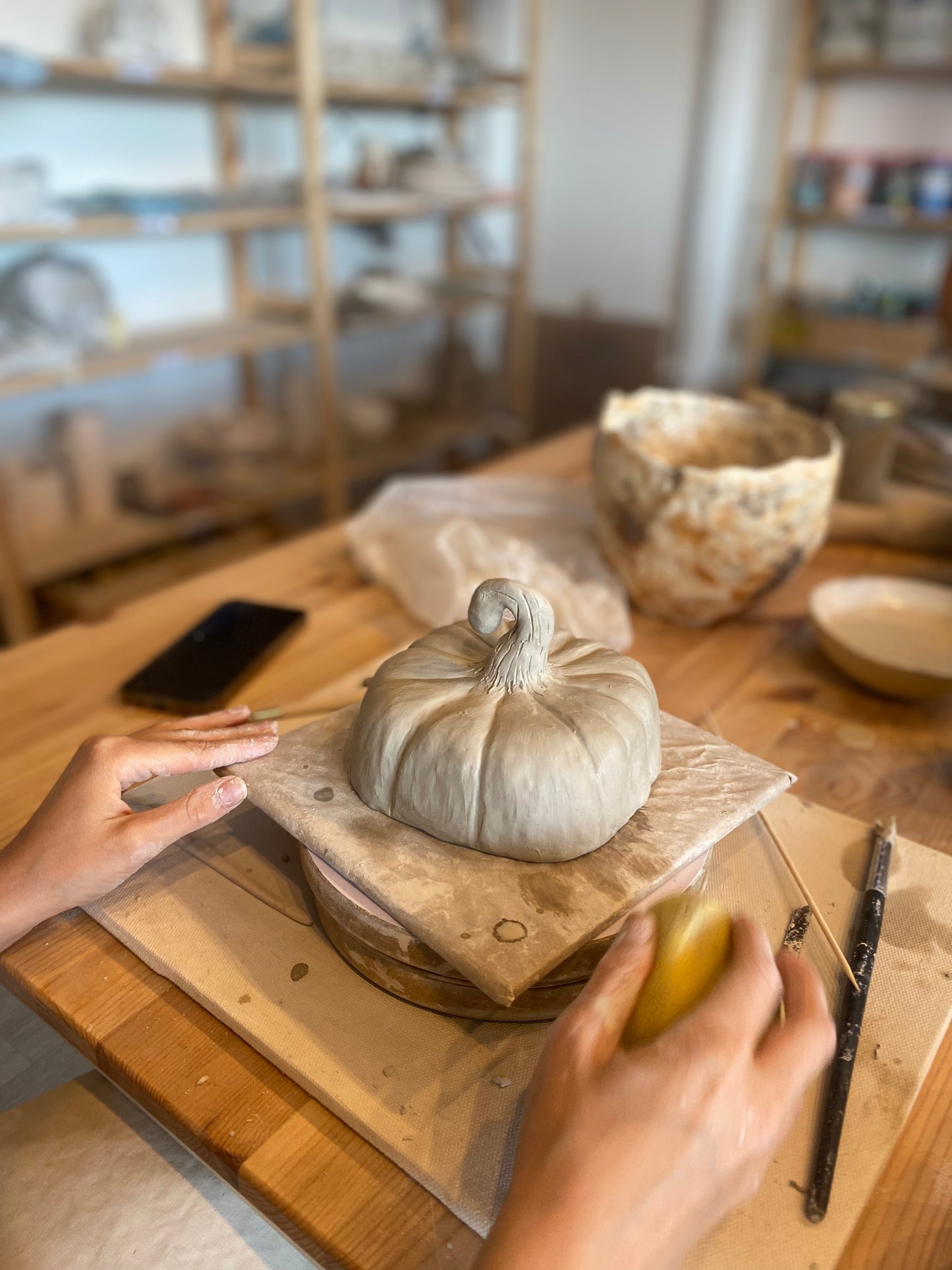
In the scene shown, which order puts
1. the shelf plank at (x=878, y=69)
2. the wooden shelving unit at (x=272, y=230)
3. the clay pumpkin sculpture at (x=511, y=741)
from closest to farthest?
the clay pumpkin sculpture at (x=511, y=741)
the wooden shelving unit at (x=272, y=230)
the shelf plank at (x=878, y=69)

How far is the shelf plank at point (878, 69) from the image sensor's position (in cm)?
307

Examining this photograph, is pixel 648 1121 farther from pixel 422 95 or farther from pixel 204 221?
pixel 422 95

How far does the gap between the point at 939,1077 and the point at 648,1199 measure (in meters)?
0.25

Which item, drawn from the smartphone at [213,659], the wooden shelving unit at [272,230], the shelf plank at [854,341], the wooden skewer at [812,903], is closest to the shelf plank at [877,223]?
the shelf plank at [854,341]

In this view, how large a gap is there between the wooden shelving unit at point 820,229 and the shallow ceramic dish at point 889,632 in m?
2.55

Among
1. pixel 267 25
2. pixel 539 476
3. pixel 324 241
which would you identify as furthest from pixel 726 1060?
pixel 267 25

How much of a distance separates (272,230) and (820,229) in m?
2.14

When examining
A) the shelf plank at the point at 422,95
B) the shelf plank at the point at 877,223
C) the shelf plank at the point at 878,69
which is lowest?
the shelf plank at the point at 877,223

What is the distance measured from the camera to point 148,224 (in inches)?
85.3

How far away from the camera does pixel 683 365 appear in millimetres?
3824

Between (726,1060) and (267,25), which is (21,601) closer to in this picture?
(267,25)

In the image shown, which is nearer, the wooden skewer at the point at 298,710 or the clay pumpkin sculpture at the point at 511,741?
the clay pumpkin sculpture at the point at 511,741

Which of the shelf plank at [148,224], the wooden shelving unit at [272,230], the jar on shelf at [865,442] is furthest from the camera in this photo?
the wooden shelving unit at [272,230]

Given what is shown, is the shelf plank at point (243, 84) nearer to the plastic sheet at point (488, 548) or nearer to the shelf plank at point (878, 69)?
the shelf plank at point (878, 69)
